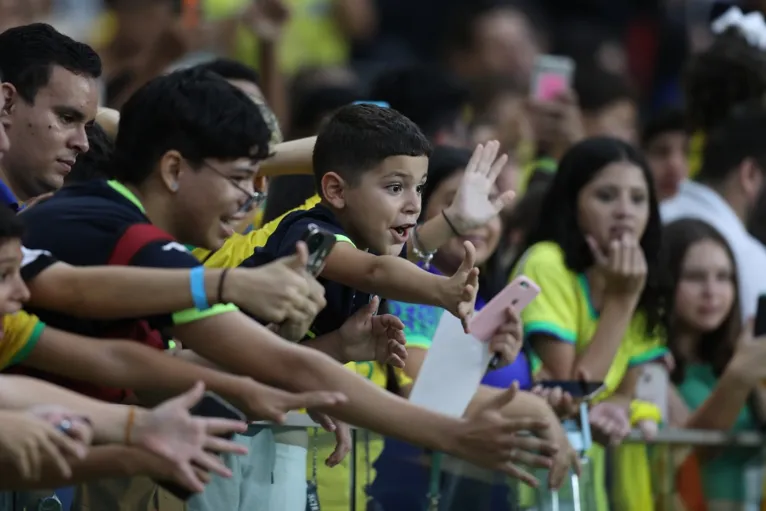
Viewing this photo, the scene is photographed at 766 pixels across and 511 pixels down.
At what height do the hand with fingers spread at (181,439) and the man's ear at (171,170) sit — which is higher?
the man's ear at (171,170)

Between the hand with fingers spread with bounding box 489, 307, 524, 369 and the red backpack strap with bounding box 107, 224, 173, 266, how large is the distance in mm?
1178

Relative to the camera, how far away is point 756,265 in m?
7.18

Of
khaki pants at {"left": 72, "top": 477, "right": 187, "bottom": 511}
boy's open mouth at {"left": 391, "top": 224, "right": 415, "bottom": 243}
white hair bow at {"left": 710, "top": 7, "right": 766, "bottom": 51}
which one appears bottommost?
khaki pants at {"left": 72, "top": 477, "right": 187, "bottom": 511}

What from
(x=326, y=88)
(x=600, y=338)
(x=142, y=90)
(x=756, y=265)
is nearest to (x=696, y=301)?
(x=756, y=265)

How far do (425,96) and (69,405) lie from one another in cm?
393

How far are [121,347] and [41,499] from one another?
20.6 inches

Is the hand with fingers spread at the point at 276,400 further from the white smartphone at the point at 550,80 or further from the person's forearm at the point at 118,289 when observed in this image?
the white smartphone at the point at 550,80

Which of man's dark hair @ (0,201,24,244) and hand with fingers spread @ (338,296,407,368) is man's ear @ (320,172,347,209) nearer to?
hand with fingers spread @ (338,296,407,368)

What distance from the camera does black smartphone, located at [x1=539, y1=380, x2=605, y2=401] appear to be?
554 cm

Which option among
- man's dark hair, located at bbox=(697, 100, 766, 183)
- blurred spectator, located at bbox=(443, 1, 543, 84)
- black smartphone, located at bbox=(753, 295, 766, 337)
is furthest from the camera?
blurred spectator, located at bbox=(443, 1, 543, 84)

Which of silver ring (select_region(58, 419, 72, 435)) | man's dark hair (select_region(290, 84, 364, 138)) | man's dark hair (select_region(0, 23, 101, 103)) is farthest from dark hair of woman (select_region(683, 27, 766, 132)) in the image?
silver ring (select_region(58, 419, 72, 435))

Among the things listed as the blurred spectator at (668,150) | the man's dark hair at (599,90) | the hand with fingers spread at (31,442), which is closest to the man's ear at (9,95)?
the hand with fingers spread at (31,442)

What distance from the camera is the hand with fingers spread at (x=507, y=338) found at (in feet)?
15.4

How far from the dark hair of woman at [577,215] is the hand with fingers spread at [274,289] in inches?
103
